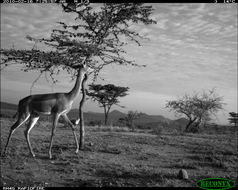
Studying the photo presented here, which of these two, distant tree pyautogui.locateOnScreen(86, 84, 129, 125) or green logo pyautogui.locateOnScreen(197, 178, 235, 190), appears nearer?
Answer: green logo pyautogui.locateOnScreen(197, 178, 235, 190)

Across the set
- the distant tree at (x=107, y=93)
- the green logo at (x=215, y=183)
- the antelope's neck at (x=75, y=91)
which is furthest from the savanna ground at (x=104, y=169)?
the distant tree at (x=107, y=93)

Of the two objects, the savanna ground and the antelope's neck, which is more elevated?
the antelope's neck

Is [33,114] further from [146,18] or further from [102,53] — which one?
[146,18]

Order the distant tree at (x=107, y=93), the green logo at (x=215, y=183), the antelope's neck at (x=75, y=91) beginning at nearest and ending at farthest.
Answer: the green logo at (x=215, y=183), the antelope's neck at (x=75, y=91), the distant tree at (x=107, y=93)

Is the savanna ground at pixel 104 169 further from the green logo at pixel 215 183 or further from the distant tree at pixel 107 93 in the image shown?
the distant tree at pixel 107 93

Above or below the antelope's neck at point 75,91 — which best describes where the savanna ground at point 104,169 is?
below

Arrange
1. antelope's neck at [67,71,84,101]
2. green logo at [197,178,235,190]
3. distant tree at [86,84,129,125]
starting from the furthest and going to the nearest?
distant tree at [86,84,129,125] < antelope's neck at [67,71,84,101] < green logo at [197,178,235,190]

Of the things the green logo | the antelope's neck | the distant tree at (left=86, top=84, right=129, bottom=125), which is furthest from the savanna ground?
the distant tree at (left=86, top=84, right=129, bottom=125)

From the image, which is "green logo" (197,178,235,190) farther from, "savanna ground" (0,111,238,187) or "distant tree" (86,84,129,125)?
"distant tree" (86,84,129,125)

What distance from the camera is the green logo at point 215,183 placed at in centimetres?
541

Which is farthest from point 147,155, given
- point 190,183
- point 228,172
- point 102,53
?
point 102,53

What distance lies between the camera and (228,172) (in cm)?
691

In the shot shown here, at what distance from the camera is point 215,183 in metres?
5.73

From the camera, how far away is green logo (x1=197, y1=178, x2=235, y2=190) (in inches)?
213
